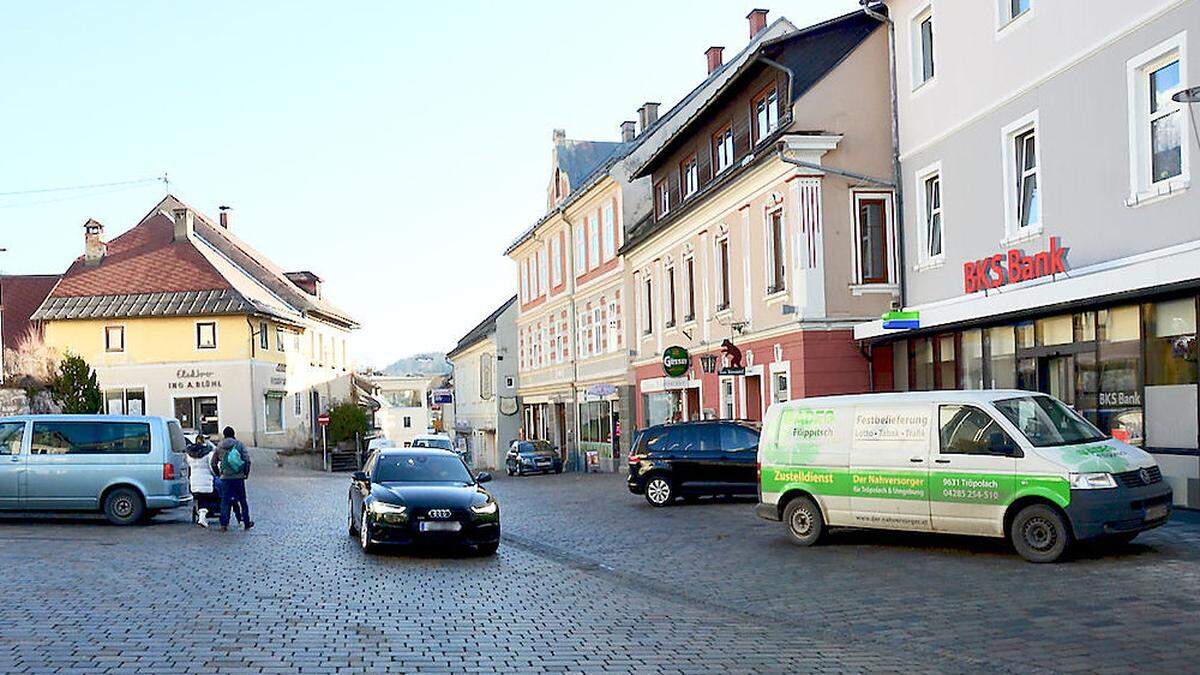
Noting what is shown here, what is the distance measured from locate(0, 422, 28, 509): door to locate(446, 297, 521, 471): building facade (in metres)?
43.7

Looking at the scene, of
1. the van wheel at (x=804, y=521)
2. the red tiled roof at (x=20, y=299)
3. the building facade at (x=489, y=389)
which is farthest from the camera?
the building facade at (x=489, y=389)

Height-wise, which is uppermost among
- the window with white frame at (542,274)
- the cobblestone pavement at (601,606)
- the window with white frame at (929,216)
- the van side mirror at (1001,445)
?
the window with white frame at (542,274)

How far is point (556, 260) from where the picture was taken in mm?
53906

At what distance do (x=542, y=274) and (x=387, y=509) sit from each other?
4190 centimetres

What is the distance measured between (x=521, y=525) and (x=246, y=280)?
137 feet

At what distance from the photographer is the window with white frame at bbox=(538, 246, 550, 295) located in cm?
5615

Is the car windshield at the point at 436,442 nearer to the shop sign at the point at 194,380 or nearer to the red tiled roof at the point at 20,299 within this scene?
the shop sign at the point at 194,380

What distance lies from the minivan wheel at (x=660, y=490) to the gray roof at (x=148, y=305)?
34351 millimetres

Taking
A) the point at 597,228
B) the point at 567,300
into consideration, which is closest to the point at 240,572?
the point at 597,228

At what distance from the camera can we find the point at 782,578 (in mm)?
Result: 12977

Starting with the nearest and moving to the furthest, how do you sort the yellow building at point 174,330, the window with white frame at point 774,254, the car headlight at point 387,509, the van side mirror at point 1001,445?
the van side mirror at point 1001,445 → the car headlight at point 387,509 → the window with white frame at point 774,254 → the yellow building at point 174,330

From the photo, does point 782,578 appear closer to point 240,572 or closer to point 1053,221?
point 240,572

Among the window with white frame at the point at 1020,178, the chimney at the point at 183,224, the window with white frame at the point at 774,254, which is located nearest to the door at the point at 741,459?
the window with white frame at the point at 774,254

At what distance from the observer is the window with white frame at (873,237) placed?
25.1 metres
